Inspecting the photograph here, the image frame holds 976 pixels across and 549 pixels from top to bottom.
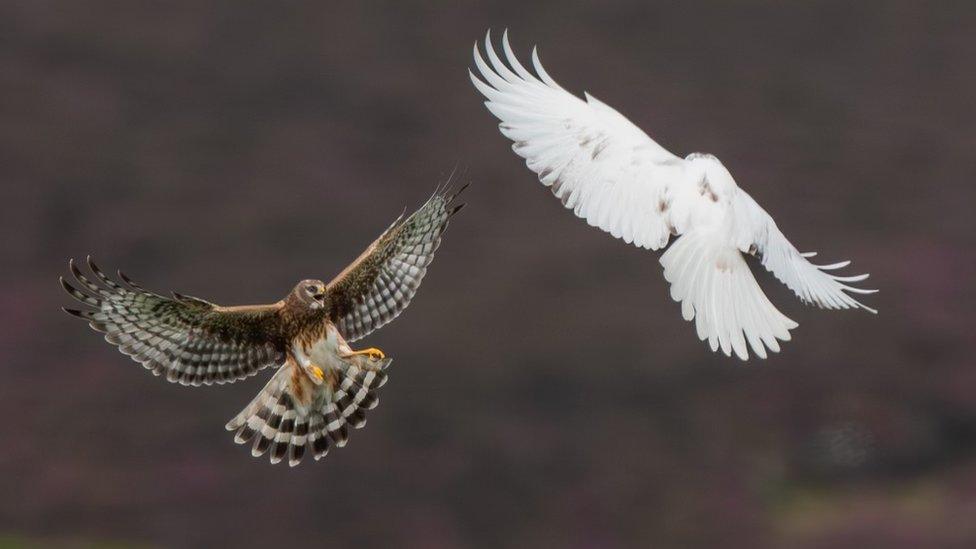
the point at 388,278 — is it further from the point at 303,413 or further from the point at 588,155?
the point at 588,155

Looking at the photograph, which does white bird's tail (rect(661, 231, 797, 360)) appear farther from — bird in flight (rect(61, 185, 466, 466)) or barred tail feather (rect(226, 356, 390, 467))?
barred tail feather (rect(226, 356, 390, 467))

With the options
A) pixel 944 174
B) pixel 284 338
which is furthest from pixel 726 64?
pixel 284 338

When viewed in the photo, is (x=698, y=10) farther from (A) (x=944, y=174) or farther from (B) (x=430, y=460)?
(B) (x=430, y=460)

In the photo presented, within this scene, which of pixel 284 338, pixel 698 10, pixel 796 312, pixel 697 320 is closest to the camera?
pixel 697 320

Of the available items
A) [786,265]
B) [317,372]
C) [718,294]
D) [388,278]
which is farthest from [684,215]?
[317,372]

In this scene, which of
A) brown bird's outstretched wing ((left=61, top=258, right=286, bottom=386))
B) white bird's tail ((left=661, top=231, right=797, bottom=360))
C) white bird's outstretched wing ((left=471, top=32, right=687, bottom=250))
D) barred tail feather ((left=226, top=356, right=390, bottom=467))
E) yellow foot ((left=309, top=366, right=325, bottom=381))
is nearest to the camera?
white bird's tail ((left=661, top=231, right=797, bottom=360))

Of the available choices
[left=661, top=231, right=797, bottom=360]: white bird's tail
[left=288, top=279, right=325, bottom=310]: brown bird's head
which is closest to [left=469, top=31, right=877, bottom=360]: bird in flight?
[left=661, top=231, right=797, bottom=360]: white bird's tail

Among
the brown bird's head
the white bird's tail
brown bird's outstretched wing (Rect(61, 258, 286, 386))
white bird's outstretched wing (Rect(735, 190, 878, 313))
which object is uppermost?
white bird's outstretched wing (Rect(735, 190, 878, 313))
